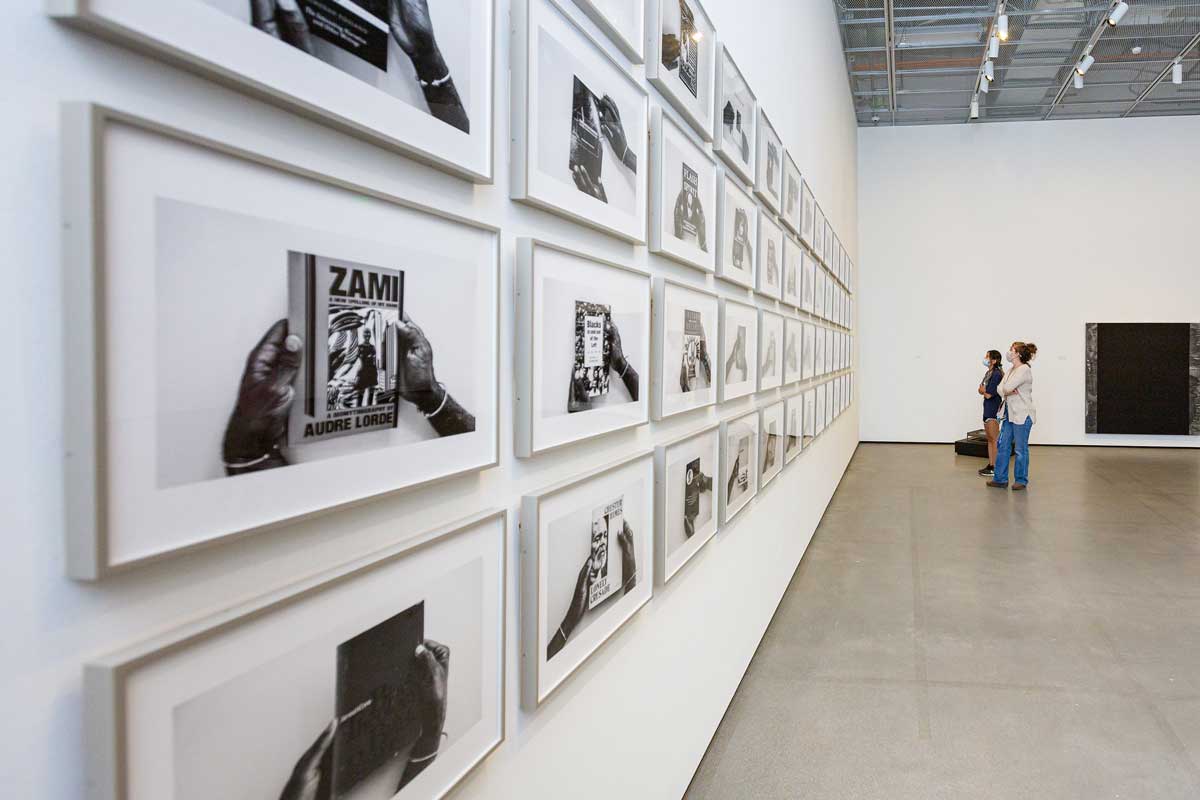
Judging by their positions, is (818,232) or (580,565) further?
(818,232)

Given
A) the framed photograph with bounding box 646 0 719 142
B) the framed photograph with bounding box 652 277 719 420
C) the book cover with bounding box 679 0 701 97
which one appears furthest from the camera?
the book cover with bounding box 679 0 701 97

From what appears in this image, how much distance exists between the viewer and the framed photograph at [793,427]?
5246 millimetres

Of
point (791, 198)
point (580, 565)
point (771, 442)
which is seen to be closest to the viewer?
point (580, 565)

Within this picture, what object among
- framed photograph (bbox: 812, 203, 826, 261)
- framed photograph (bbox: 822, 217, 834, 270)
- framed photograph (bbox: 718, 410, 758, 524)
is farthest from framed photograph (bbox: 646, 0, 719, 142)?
framed photograph (bbox: 822, 217, 834, 270)

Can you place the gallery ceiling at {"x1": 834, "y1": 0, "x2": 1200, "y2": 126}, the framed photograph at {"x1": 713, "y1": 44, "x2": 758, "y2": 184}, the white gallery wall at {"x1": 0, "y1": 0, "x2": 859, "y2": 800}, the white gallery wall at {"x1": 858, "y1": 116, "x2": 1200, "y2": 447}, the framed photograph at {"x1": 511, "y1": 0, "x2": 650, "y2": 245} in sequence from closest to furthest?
1. the white gallery wall at {"x1": 0, "y1": 0, "x2": 859, "y2": 800}
2. the framed photograph at {"x1": 511, "y1": 0, "x2": 650, "y2": 245}
3. the framed photograph at {"x1": 713, "y1": 44, "x2": 758, "y2": 184}
4. the gallery ceiling at {"x1": 834, "y1": 0, "x2": 1200, "y2": 126}
5. the white gallery wall at {"x1": 858, "y1": 116, "x2": 1200, "y2": 447}

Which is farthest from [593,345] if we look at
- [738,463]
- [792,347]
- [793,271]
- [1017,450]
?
[1017,450]

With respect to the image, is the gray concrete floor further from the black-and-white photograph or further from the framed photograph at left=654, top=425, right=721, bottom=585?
the black-and-white photograph

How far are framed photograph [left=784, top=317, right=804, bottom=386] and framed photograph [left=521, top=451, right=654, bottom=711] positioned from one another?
9.53ft

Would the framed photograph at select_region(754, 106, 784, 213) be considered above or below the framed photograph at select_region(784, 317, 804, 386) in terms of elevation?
above

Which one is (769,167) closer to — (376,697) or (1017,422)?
(376,697)

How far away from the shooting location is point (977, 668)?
4.40 metres

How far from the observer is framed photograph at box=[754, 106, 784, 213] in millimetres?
4125

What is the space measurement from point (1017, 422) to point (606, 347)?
9.89m

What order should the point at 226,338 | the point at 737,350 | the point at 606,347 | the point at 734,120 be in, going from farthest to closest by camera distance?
1. the point at 737,350
2. the point at 734,120
3. the point at 606,347
4. the point at 226,338
